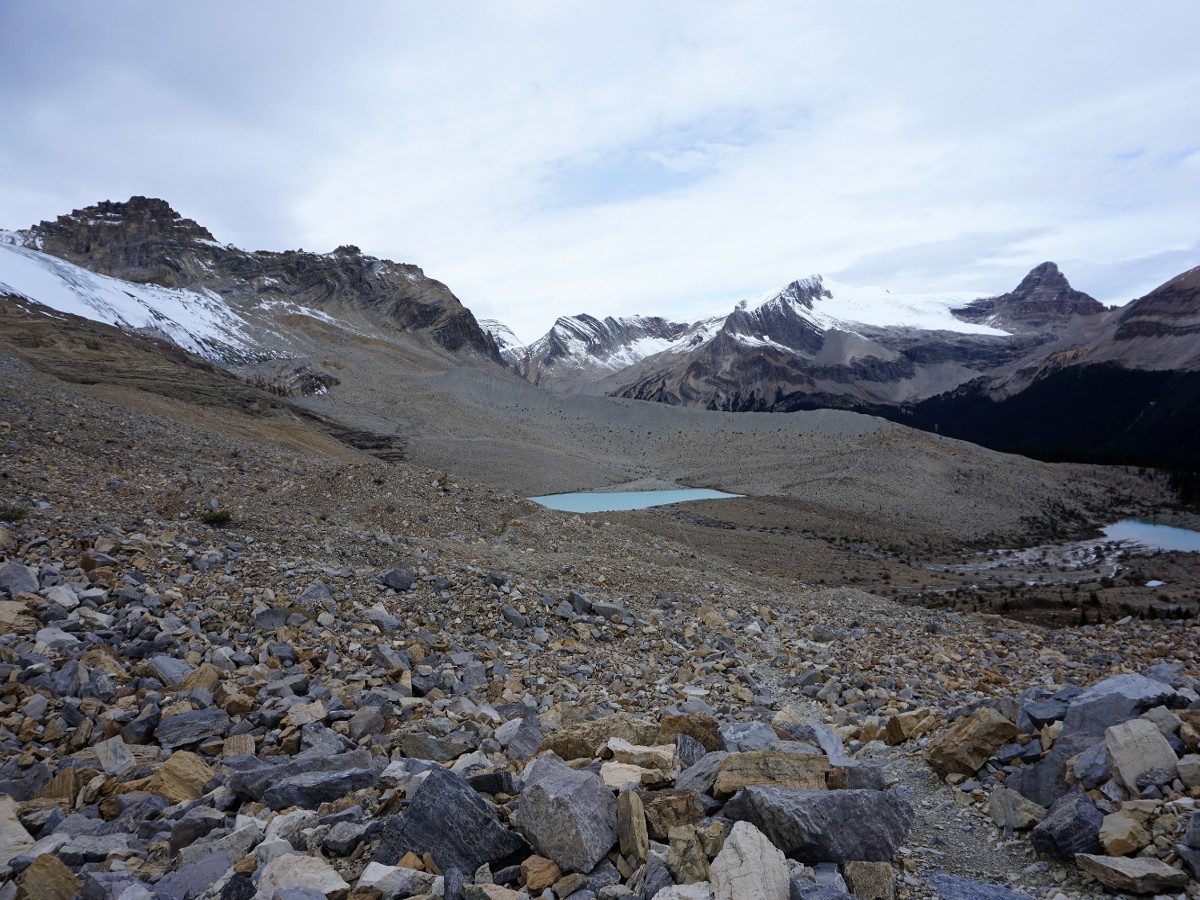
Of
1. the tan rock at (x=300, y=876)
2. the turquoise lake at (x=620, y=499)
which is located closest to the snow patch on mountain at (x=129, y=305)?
the turquoise lake at (x=620, y=499)

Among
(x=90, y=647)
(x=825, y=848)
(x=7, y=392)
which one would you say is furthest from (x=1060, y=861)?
(x=7, y=392)

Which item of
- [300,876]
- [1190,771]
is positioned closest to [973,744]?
[1190,771]

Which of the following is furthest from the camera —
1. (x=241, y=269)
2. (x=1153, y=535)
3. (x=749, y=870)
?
(x=241, y=269)

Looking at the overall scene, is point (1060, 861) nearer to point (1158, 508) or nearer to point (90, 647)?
point (90, 647)

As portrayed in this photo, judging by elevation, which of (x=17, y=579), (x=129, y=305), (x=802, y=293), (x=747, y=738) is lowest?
(x=747, y=738)

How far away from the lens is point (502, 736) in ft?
16.8

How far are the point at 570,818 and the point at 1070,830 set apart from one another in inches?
99.2

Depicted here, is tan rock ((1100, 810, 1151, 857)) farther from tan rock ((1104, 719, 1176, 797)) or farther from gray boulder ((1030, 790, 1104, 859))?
tan rock ((1104, 719, 1176, 797))

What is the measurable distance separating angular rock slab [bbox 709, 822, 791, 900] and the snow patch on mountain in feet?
198

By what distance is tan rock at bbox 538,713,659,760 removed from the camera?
→ 449 centimetres

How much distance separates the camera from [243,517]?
10836mm

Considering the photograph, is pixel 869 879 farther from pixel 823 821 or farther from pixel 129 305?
pixel 129 305

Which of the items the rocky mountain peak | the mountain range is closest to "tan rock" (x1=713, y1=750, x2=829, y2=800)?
the mountain range

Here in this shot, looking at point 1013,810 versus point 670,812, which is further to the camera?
point 1013,810
